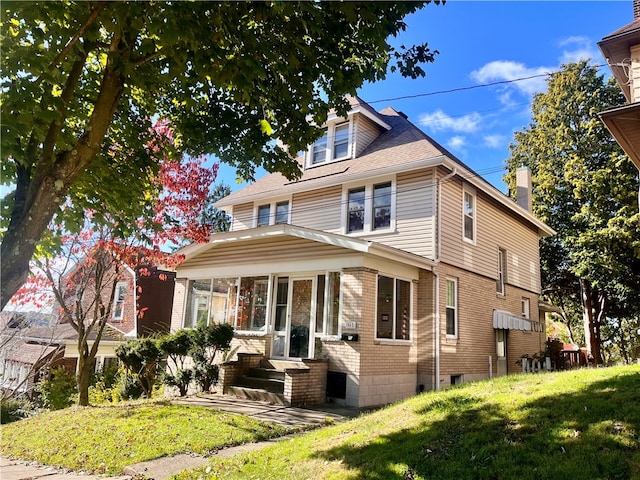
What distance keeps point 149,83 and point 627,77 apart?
11371 millimetres

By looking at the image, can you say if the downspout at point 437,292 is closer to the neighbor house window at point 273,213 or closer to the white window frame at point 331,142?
the white window frame at point 331,142

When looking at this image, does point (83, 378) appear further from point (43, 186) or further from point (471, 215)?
point (471, 215)

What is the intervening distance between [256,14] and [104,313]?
28.3 feet

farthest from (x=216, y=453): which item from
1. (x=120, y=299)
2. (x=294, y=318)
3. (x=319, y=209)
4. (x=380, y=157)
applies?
(x=120, y=299)

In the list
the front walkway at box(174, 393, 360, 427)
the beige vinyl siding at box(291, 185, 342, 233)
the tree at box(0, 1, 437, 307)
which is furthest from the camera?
the beige vinyl siding at box(291, 185, 342, 233)

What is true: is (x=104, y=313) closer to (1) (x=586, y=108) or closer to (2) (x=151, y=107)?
(2) (x=151, y=107)

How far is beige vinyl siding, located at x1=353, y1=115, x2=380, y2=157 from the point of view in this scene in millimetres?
16062

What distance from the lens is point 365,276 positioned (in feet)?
37.3

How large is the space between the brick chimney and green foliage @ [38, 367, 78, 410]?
18.7 meters

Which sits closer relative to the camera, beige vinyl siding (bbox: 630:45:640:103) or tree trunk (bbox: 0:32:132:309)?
tree trunk (bbox: 0:32:132:309)

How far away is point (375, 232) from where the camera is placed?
46.2 ft

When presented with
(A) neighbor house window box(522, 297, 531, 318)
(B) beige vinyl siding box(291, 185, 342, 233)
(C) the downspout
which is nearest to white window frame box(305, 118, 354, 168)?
(B) beige vinyl siding box(291, 185, 342, 233)

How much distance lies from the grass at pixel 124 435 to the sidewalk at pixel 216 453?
0.19 metres

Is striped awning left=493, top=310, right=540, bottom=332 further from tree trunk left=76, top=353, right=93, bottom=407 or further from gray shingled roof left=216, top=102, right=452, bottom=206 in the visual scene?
tree trunk left=76, top=353, right=93, bottom=407
